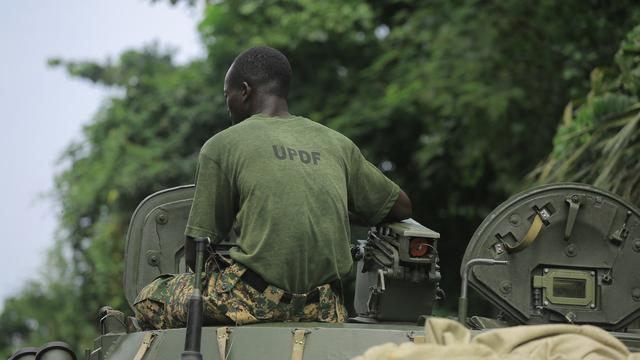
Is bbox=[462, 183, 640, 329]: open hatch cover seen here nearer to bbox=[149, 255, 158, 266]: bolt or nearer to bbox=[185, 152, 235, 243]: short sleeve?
bbox=[185, 152, 235, 243]: short sleeve

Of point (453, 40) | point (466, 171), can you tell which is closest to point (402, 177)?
point (466, 171)

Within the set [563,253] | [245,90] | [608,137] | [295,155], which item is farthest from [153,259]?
[608,137]

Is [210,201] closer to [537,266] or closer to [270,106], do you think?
[270,106]

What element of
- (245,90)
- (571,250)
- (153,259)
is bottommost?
(153,259)

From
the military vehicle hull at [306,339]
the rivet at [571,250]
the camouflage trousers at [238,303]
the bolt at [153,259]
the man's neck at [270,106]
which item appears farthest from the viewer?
the bolt at [153,259]

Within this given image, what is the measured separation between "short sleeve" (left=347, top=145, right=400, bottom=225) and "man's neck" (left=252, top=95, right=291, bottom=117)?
0.39 meters

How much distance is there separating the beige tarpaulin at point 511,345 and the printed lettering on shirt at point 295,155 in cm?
148

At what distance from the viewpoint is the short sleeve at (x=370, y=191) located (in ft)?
20.3

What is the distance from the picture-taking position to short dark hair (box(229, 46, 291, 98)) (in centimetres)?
613

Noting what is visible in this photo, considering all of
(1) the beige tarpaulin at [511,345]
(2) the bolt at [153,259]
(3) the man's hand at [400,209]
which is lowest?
(1) the beige tarpaulin at [511,345]

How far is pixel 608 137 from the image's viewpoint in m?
10.2

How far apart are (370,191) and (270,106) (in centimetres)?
60

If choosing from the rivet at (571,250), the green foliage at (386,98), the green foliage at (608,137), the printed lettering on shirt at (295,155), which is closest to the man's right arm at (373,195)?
the printed lettering on shirt at (295,155)

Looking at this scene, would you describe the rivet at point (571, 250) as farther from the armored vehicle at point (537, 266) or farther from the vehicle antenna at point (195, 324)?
the vehicle antenna at point (195, 324)
